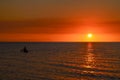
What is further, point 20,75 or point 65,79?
point 20,75

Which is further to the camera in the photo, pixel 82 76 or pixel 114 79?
pixel 82 76

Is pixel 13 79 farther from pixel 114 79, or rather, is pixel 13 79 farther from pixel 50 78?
pixel 114 79

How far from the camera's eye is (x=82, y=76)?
44469 millimetres

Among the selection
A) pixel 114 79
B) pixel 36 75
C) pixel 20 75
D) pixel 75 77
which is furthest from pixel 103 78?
pixel 20 75

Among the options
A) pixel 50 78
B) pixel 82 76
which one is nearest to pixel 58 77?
pixel 50 78

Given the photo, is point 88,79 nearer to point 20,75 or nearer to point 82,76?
point 82,76

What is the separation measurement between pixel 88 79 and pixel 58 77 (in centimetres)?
510

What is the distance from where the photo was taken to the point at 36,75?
44969 millimetres

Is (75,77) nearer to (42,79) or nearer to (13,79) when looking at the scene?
(42,79)

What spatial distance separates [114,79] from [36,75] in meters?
13.4

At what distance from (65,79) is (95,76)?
5.83 m

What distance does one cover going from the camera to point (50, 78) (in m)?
42.3

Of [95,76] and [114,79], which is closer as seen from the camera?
[114,79]

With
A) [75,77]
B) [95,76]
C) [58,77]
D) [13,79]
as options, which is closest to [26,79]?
[13,79]
